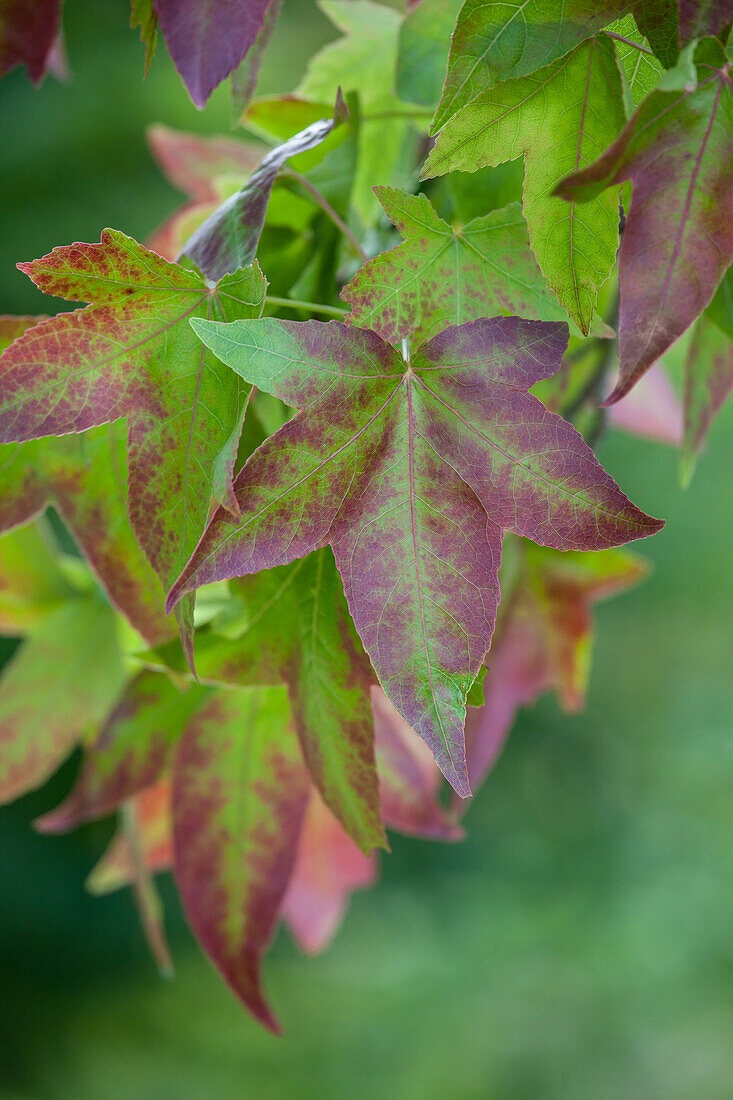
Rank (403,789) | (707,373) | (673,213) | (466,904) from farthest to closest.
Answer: (466,904) < (403,789) < (707,373) < (673,213)

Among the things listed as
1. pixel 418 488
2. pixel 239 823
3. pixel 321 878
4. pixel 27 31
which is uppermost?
pixel 27 31

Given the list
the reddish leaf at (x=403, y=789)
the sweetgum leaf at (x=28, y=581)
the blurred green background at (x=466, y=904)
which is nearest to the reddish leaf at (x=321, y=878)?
the reddish leaf at (x=403, y=789)

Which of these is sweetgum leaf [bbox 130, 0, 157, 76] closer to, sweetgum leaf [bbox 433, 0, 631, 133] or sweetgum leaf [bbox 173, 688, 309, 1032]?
sweetgum leaf [bbox 433, 0, 631, 133]

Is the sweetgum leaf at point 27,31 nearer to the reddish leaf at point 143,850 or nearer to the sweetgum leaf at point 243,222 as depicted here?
the sweetgum leaf at point 243,222

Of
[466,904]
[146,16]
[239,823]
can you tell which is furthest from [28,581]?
[466,904]

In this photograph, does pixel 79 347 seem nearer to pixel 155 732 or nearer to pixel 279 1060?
pixel 155 732

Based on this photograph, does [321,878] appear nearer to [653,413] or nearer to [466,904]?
[653,413]
